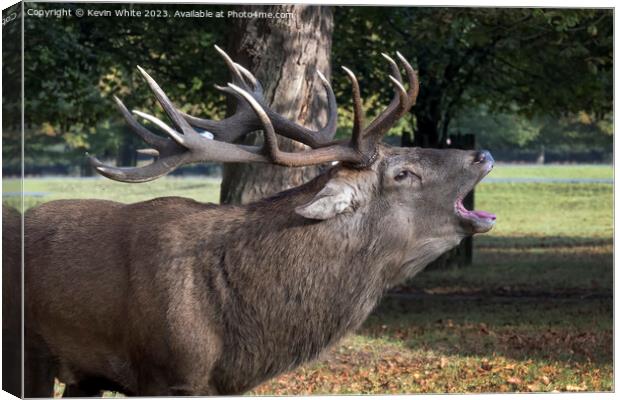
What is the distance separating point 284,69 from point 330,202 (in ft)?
9.20

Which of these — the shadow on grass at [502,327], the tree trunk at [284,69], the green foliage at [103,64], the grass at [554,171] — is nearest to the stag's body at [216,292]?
the tree trunk at [284,69]

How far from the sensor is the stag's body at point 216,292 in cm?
626

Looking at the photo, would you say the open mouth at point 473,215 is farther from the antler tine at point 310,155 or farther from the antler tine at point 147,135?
the antler tine at point 147,135

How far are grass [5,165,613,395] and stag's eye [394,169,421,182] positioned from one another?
1.02 m

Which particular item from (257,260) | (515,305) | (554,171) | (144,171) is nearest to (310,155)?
(257,260)

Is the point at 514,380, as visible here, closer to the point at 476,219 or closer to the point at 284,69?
the point at 284,69

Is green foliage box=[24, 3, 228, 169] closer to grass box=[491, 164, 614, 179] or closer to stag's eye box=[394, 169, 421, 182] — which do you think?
grass box=[491, 164, 614, 179]

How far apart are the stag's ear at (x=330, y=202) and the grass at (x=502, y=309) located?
792mm

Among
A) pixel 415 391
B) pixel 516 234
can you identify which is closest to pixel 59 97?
pixel 415 391

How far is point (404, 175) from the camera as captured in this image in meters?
6.48

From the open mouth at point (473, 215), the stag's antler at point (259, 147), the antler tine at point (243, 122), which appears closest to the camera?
the stag's antler at point (259, 147)

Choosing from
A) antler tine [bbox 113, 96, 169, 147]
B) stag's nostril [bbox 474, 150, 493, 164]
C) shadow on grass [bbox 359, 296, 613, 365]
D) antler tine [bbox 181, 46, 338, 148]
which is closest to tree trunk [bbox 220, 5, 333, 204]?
antler tine [bbox 181, 46, 338, 148]

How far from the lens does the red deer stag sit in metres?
6.31

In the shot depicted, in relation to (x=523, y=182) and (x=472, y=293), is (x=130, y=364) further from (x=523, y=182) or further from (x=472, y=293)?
(x=523, y=182)
